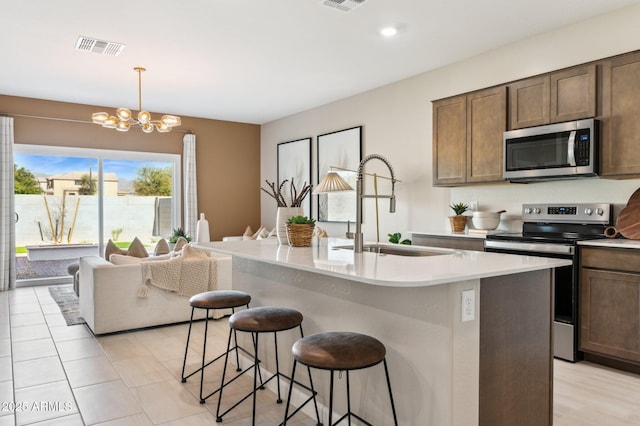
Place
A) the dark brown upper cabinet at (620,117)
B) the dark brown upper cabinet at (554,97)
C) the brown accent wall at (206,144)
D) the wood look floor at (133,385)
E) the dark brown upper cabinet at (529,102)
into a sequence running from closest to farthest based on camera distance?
the wood look floor at (133,385) < the dark brown upper cabinet at (620,117) < the dark brown upper cabinet at (554,97) < the dark brown upper cabinet at (529,102) < the brown accent wall at (206,144)

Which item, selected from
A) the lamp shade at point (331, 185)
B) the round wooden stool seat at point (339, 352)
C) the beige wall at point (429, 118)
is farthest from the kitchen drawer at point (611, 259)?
the lamp shade at point (331, 185)

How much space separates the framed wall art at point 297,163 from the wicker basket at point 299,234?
398 centimetres

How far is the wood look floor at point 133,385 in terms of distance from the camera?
2.50 meters

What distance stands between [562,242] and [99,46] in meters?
4.36

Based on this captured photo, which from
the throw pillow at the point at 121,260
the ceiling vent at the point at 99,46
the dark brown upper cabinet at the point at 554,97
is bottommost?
the throw pillow at the point at 121,260

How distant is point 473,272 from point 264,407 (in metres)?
1.54

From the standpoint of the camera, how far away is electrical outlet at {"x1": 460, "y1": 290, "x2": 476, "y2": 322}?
1810 mm

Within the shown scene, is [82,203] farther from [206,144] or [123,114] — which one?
[123,114]

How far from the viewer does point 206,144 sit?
7.91 meters

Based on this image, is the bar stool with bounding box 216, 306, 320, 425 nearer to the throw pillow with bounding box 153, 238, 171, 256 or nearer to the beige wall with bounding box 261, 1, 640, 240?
the throw pillow with bounding box 153, 238, 171, 256

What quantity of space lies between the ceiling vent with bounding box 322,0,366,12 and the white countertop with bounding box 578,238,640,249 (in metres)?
2.41

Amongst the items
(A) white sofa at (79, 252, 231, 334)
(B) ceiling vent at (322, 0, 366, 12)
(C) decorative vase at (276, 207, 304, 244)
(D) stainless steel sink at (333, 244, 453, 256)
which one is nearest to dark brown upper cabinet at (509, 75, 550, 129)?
(B) ceiling vent at (322, 0, 366, 12)

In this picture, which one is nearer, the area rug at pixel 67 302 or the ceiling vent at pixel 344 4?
the ceiling vent at pixel 344 4

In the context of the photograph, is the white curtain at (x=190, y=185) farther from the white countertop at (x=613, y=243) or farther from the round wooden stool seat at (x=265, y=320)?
the white countertop at (x=613, y=243)
